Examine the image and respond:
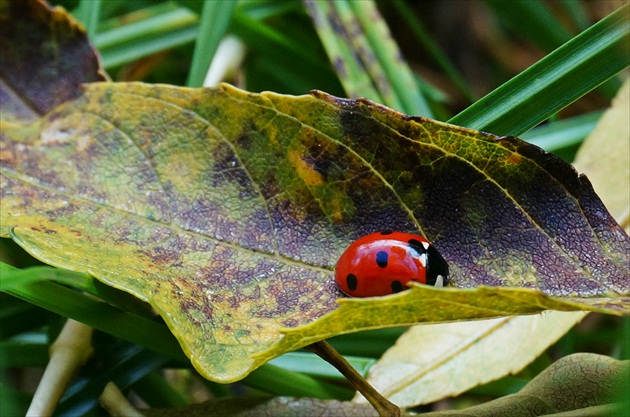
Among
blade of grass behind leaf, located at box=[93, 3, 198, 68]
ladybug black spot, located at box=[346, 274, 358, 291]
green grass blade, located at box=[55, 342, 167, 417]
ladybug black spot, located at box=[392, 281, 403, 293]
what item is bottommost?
green grass blade, located at box=[55, 342, 167, 417]

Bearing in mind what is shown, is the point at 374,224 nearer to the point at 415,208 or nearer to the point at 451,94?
the point at 415,208

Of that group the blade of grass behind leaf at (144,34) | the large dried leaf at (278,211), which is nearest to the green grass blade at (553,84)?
the large dried leaf at (278,211)

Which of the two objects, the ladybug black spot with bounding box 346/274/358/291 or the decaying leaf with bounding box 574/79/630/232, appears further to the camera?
the decaying leaf with bounding box 574/79/630/232

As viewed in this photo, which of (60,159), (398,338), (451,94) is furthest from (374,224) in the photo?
(451,94)

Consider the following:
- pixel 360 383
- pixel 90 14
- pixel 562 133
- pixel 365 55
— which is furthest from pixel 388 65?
pixel 360 383

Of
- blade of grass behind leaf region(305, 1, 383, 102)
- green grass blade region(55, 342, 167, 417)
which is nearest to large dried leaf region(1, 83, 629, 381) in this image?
green grass blade region(55, 342, 167, 417)

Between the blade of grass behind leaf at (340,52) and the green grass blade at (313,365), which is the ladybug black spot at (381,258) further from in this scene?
the blade of grass behind leaf at (340,52)

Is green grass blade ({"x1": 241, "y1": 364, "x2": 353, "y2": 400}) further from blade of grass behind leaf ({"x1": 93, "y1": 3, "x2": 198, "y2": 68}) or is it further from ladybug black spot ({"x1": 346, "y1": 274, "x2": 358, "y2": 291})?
blade of grass behind leaf ({"x1": 93, "y1": 3, "x2": 198, "y2": 68})

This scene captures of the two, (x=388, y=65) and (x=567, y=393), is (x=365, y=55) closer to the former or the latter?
(x=388, y=65)
